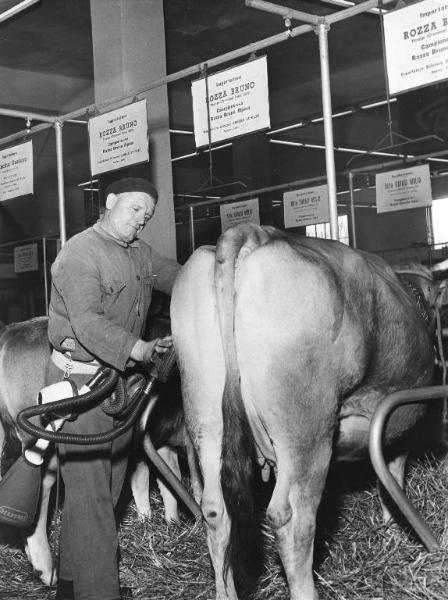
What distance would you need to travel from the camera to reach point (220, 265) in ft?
11.6

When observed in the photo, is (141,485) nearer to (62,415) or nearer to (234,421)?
(62,415)

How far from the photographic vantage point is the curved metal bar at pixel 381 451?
3510mm

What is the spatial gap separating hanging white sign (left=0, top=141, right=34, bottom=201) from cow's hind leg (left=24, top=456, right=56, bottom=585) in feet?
9.29

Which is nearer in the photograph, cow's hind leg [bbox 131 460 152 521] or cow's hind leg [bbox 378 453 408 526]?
cow's hind leg [bbox 378 453 408 526]

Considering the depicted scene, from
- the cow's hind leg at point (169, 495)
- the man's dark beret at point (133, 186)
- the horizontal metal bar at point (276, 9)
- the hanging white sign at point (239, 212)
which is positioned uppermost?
the horizontal metal bar at point (276, 9)

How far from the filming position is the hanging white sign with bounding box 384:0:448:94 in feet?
14.1

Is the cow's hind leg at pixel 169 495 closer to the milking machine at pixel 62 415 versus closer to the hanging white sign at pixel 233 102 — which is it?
the milking machine at pixel 62 415

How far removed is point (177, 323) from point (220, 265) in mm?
435

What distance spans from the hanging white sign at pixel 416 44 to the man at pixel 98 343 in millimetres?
1546

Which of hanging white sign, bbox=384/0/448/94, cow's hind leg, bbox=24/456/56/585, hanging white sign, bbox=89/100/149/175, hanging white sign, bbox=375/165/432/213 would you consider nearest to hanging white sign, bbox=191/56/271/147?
hanging white sign, bbox=89/100/149/175

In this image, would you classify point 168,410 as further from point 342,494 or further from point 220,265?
point 220,265

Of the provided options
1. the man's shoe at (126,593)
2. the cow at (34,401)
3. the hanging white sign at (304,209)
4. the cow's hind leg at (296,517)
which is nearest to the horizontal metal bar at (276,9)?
the cow at (34,401)

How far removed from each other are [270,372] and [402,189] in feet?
14.1

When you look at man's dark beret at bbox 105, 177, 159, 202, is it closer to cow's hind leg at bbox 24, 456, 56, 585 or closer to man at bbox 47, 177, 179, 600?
man at bbox 47, 177, 179, 600
